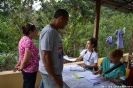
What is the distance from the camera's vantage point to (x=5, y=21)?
316cm

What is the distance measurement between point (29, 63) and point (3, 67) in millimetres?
1365

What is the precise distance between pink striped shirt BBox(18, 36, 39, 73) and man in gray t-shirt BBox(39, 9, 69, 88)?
553 millimetres

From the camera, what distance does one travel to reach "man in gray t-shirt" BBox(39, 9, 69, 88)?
1176 millimetres

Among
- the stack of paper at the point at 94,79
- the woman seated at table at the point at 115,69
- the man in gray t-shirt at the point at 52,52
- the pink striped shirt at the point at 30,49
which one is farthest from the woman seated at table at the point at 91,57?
the man in gray t-shirt at the point at 52,52

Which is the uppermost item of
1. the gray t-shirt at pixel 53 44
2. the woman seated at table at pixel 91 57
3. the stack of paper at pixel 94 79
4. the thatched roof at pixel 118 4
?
the thatched roof at pixel 118 4

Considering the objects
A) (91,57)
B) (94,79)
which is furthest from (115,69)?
(91,57)

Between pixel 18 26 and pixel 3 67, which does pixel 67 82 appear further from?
pixel 18 26

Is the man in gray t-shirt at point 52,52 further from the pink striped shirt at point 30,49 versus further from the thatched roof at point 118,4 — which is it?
the thatched roof at point 118,4

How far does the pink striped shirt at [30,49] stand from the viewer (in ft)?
5.86

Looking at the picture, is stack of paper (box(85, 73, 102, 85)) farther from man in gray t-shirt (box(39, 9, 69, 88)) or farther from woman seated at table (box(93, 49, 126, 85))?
man in gray t-shirt (box(39, 9, 69, 88))

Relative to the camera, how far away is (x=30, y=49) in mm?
1782

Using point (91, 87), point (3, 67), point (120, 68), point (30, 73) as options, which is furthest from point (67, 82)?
point (3, 67)

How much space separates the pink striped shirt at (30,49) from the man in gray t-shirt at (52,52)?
1.82 ft

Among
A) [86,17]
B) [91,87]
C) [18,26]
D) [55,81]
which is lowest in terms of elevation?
[91,87]
